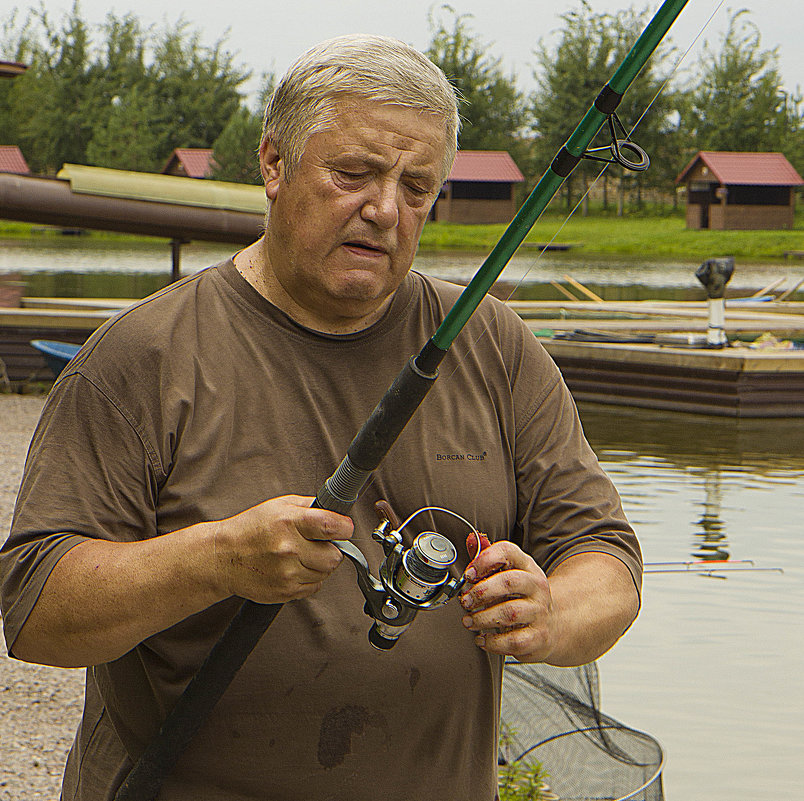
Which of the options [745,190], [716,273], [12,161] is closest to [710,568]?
[716,273]

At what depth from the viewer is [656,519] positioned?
912 cm

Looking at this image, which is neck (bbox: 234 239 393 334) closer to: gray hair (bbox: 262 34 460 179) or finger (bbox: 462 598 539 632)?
gray hair (bbox: 262 34 460 179)

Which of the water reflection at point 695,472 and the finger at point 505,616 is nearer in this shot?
the finger at point 505,616

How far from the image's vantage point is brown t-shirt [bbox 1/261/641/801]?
1754 mm

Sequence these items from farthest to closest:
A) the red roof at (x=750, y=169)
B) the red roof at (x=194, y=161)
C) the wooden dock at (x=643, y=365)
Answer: the red roof at (x=194, y=161)
the red roof at (x=750, y=169)
the wooden dock at (x=643, y=365)

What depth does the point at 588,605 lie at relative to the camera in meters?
1.86

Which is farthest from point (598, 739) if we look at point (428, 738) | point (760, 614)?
point (760, 614)

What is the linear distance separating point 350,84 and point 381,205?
0.19 metres

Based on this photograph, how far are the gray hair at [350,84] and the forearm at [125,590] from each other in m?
0.64

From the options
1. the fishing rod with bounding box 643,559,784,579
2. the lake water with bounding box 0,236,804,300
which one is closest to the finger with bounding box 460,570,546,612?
the fishing rod with bounding box 643,559,784,579

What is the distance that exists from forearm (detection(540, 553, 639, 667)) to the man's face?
53 centimetres

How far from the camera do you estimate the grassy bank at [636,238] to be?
5562cm

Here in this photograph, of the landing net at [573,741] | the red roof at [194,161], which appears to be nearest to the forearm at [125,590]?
the landing net at [573,741]

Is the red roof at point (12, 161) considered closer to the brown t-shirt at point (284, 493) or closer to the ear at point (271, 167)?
the ear at point (271, 167)
